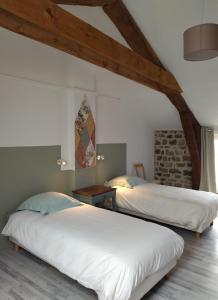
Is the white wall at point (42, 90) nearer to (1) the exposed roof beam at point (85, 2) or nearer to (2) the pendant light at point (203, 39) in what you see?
(1) the exposed roof beam at point (85, 2)

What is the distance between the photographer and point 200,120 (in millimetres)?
4945

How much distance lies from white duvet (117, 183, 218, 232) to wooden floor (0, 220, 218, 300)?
1.56ft

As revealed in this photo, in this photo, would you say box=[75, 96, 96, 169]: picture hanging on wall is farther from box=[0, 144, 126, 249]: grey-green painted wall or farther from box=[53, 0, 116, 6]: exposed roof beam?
box=[53, 0, 116, 6]: exposed roof beam

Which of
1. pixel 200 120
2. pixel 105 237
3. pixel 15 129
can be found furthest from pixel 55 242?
pixel 200 120

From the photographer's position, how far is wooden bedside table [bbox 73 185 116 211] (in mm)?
3609

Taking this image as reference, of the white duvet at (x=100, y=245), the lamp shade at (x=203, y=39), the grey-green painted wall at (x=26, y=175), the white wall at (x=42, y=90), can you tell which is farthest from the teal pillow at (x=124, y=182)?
the lamp shade at (x=203, y=39)

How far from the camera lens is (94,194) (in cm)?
364

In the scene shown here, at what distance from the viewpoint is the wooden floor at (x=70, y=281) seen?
2.23 meters

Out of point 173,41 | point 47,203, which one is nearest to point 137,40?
point 173,41

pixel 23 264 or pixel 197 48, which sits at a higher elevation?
pixel 197 48

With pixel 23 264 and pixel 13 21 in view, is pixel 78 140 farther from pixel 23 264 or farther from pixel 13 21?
pixel 13 21

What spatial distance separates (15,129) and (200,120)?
11.8 ft

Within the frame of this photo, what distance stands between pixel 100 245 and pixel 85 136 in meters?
2.15

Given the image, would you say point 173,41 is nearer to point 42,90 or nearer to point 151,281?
point 42,90
